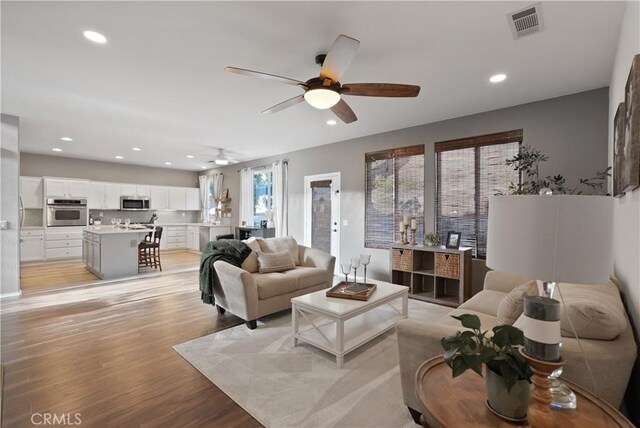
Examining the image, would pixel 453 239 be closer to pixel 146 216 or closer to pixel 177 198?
pixel 177 198

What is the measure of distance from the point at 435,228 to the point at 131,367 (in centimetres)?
427

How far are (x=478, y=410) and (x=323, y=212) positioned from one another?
5410 millimetres

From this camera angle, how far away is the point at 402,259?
460 centimetres

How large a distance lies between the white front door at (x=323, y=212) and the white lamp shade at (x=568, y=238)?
495 cm

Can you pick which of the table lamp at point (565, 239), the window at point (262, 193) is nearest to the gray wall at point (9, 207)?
the window at point (262, 193)

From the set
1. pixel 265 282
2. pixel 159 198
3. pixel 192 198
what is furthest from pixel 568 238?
pixel 192 198

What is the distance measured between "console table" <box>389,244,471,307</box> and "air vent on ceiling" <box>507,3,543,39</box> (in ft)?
8.57

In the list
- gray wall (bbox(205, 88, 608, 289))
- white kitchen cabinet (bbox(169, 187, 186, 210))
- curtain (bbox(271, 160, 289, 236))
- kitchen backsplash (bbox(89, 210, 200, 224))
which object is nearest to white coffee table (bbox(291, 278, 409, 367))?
gray wall (bbox(205, 88, 608, 289))

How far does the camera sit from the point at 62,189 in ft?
25.1

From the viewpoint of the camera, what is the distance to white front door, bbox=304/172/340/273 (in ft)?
20.0

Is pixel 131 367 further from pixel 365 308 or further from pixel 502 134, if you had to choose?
pixel 502 134

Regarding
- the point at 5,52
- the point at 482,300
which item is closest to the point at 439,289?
the point at 482,300

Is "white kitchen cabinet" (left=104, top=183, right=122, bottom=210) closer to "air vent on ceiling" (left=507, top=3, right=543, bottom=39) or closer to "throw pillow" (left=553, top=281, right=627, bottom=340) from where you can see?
"air vent on ceiling" (left=507, top=3, right=543, bottom=39)

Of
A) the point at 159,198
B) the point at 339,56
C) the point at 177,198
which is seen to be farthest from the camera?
the point at 177,198
